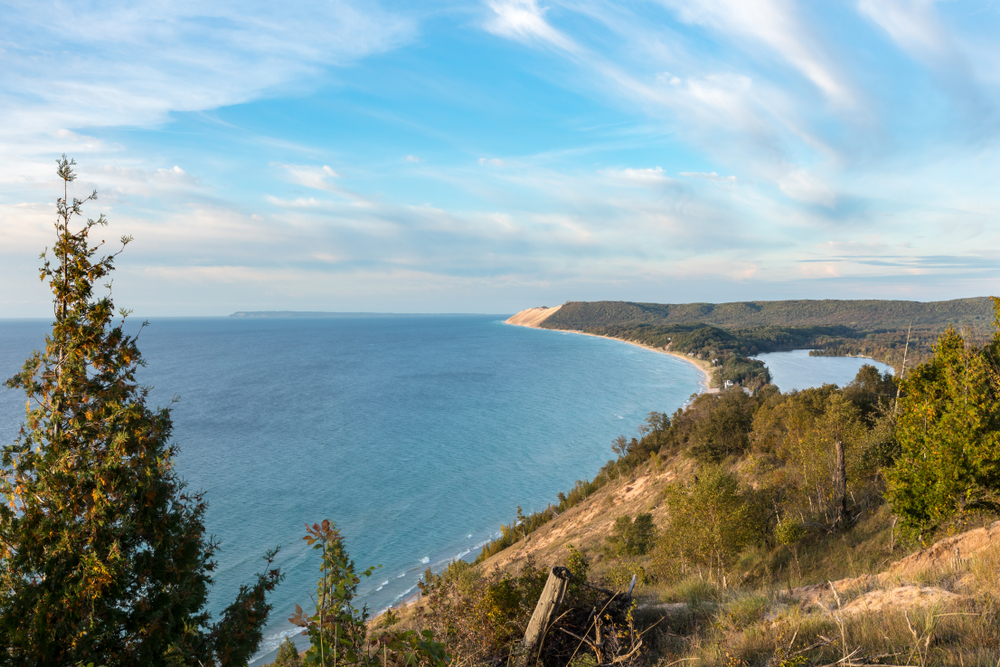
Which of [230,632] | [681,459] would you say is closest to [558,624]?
[230,632]

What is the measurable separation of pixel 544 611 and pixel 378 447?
58.3 meters

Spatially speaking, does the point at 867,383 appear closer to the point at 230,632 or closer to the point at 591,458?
the point at 591,458

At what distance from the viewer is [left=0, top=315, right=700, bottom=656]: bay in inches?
1394

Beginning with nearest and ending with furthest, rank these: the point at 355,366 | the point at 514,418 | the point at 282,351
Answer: the point at 514,418
the point at 355,366
the point at 282,351

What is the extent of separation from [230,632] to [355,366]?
128 meters

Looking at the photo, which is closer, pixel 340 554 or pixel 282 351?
pixel 340 554

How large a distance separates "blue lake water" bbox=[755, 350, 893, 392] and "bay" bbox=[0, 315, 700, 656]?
67.7 feet

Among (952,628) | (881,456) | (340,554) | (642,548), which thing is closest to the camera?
(340,554)

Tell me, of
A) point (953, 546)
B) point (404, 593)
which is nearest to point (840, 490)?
point (953, 546)

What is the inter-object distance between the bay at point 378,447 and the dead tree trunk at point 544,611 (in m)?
18.1

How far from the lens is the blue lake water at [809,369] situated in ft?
341

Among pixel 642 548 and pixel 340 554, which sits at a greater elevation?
pixel 340 554

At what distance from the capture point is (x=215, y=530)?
35.2 metres

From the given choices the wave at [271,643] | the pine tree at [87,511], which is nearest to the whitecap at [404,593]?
the wave at [271,643]
